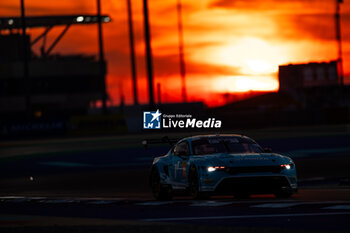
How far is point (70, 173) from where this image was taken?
34.5 m

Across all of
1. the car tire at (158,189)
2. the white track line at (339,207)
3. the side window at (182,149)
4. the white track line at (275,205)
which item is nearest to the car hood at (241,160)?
the side window at (182,149)

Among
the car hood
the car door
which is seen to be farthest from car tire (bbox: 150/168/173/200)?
the car hood

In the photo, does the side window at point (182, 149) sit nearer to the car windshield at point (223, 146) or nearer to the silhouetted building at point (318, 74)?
the car windshield at point (223, 146)

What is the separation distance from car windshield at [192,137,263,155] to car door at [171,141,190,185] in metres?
0.22

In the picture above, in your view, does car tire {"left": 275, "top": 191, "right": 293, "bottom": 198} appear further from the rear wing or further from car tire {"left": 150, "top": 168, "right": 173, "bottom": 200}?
the rear wing

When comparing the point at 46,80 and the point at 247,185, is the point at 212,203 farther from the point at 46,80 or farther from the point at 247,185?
the point at 46,80

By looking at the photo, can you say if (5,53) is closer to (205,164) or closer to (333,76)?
(333,76)

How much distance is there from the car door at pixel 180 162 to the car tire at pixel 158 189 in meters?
0.50

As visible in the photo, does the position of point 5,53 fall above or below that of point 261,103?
above

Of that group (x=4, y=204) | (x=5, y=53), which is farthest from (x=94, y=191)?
(x=5, y=53)

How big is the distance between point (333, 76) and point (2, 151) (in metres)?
69.3

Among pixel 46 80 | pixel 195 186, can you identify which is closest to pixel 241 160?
pixel 195 186

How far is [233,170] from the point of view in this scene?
17.8 metres

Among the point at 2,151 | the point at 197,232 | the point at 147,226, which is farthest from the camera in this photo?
the point at 2,151
